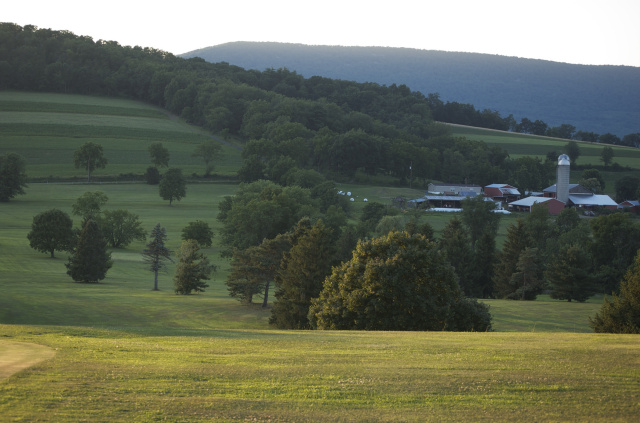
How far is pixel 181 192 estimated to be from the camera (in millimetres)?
104000

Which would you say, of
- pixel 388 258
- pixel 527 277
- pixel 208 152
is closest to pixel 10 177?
pixel 208 152

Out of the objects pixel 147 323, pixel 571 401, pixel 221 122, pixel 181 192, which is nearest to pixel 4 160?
pixel 181 192

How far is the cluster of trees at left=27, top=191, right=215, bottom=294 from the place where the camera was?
179 ft

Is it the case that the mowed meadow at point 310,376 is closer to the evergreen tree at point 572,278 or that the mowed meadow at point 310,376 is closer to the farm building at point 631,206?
the evergreen tree at point 572,278

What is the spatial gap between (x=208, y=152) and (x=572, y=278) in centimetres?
8398

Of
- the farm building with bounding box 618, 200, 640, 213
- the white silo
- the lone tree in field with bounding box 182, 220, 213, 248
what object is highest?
the white silo

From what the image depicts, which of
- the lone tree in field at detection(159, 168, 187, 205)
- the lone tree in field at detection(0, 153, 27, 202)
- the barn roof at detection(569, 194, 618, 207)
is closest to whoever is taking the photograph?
the lone tree in field at detection(0, 153, 27, 202)

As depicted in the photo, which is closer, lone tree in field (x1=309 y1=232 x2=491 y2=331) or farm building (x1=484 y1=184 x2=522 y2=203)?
lone tree in field (x1=309 y1=232 x2=491 y2=331)

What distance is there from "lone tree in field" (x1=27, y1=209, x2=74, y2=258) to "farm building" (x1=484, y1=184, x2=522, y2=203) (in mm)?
98228

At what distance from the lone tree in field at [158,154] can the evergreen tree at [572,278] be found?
83.8 metres

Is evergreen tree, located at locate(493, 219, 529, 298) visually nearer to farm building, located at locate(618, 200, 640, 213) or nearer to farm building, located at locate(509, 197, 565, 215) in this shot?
farm building, located at locate(509, 197, 565, 215)

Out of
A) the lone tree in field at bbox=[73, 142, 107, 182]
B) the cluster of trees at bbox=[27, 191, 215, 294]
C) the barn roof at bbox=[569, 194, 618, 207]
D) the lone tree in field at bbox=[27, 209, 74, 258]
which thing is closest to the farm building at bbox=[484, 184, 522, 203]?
the barn roof at bbox=[569, 194, 618, 207]

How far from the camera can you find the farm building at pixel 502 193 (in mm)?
142375

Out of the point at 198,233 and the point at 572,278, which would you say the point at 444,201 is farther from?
the point at 572,278
